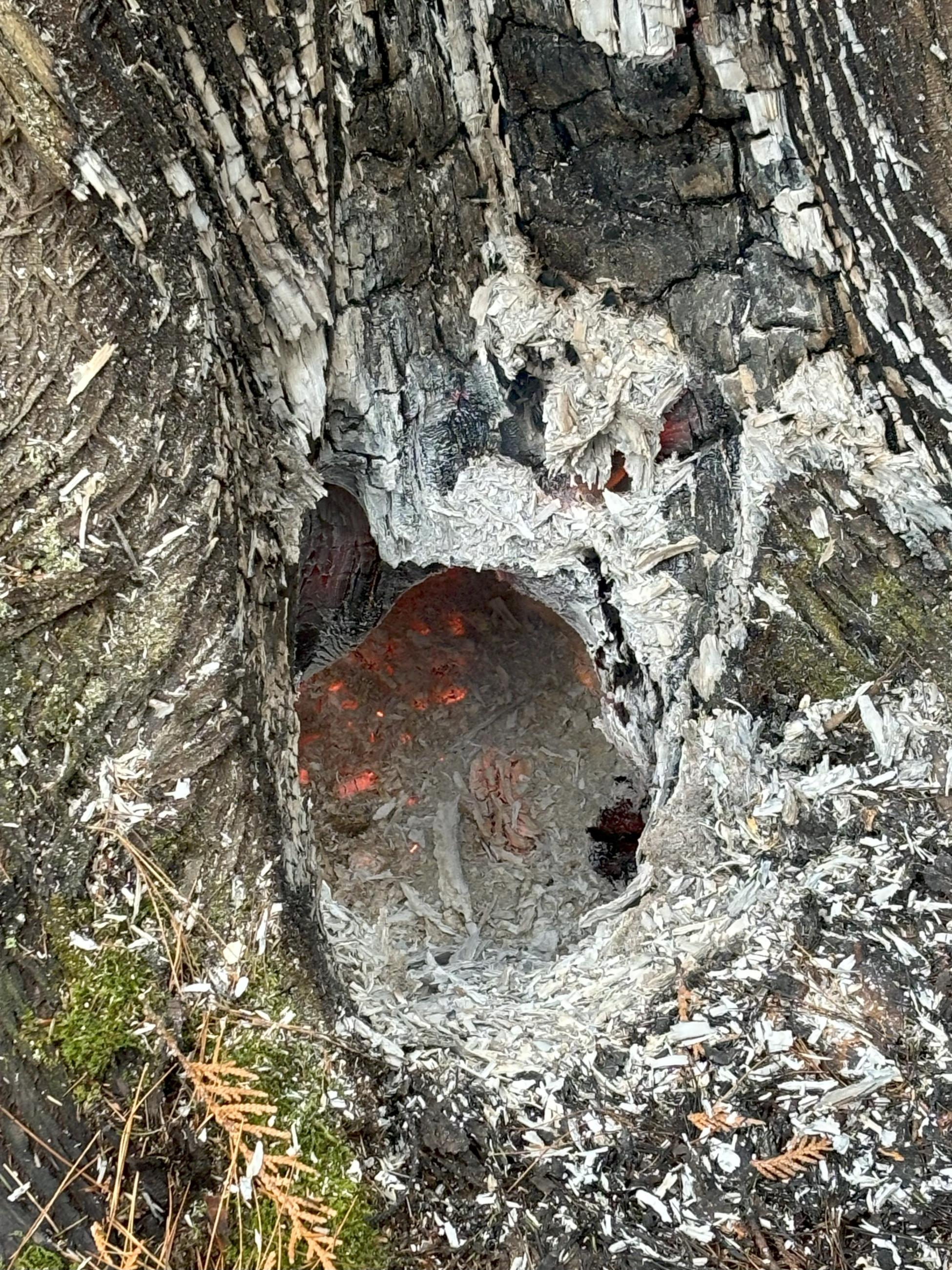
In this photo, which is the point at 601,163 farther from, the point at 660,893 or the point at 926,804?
the point at 660,893

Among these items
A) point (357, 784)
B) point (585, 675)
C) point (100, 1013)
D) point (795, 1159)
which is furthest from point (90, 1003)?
point (585, 675)

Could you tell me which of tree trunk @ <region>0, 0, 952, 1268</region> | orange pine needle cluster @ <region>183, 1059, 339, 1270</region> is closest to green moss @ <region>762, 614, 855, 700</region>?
tree trunk @ <region>0, 0, 952, 1268</region>

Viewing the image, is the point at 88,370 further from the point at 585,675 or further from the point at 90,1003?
the point at 585,675

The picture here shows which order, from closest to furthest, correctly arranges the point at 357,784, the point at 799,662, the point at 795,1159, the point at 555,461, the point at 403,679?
the point at 795,1159 < the point at 799,662 < the point at 555,461 < the point at 357,784 < the point at 403,679

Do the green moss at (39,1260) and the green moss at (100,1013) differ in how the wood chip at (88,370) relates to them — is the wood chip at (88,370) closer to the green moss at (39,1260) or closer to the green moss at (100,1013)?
the green moss at (100,1013)

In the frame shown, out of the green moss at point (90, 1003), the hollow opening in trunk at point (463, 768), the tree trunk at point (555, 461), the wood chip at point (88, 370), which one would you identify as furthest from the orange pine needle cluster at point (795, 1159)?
the wood chip at point (88, 370)

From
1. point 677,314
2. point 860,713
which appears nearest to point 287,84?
point 677,314
